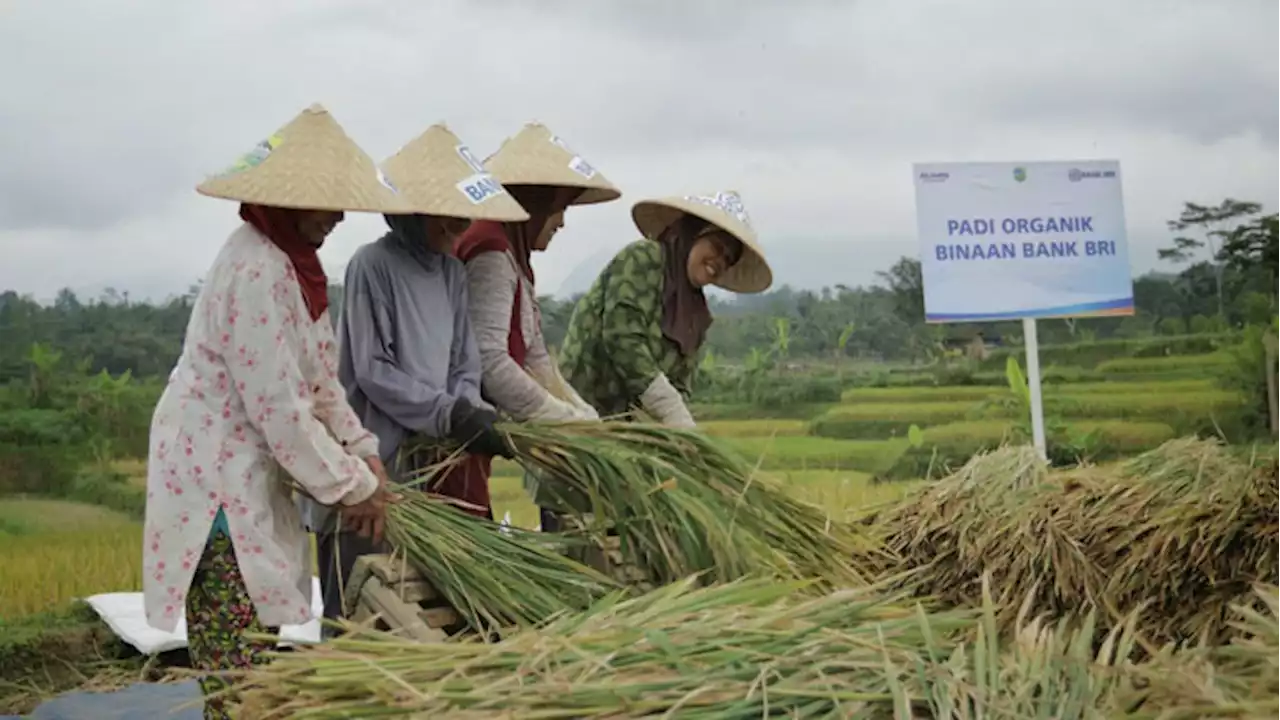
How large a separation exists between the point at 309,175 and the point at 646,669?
120 centimetres

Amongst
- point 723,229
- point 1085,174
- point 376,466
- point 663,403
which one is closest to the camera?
point 376,466

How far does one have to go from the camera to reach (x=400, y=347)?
2.61 m

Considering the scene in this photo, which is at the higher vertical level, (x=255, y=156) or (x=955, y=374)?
(x=255, y=156)

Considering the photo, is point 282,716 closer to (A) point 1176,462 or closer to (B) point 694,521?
(B) point 694,521

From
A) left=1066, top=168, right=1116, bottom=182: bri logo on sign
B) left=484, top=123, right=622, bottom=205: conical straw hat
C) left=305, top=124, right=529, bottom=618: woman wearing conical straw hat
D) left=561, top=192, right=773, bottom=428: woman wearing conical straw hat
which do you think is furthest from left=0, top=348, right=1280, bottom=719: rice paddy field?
left=1066, top=168, right=1116, bottom=182: bri logo on sign

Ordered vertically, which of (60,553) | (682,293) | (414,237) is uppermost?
(414,237)

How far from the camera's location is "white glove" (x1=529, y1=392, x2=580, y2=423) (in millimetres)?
2676

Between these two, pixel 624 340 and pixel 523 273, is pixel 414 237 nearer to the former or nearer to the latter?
pixel 523 273

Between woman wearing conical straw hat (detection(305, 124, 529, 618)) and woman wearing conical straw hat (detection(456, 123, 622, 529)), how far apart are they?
97 millimetres

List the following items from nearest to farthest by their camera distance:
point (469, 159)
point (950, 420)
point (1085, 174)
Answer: point (469, 159) → point (1085, 174) → point (950, 420)

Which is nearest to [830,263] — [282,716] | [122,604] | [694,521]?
[122,604]

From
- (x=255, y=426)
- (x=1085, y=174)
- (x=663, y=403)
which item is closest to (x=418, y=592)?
(x=255, y=426)

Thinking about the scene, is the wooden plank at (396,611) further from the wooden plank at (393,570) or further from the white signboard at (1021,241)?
the white signboard at (1021,241)

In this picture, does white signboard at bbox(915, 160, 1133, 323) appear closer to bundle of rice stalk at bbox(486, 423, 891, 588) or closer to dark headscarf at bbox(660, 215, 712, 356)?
dark headscarf at bbox(660, 215, 712, 356)
